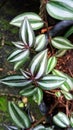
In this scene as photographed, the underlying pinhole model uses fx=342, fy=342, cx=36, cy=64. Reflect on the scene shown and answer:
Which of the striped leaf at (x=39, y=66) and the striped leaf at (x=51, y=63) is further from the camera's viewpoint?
the striped leaf at (x=51, y=63)

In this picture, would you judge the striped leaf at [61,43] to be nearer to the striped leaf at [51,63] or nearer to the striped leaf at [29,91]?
the striped leaf at [51,63]

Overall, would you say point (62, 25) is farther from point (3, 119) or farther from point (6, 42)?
point (3, 119)

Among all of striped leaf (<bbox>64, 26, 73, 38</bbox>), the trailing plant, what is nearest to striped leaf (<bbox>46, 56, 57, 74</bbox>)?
the trailing plant

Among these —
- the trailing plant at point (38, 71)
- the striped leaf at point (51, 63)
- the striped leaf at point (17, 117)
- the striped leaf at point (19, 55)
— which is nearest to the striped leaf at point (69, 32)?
the trailing plant at point (38, 71)

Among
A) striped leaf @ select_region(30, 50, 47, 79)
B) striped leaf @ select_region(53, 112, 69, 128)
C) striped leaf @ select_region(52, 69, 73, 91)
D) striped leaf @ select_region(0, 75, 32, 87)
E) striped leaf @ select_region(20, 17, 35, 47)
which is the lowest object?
striped leaf @ select_region(53, 112, 69, 128)

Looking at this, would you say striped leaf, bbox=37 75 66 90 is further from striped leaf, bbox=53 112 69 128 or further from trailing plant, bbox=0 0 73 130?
striped leaf, bbox=53 112 69 128

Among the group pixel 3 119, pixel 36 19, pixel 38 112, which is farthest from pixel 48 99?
pixel 36 19
